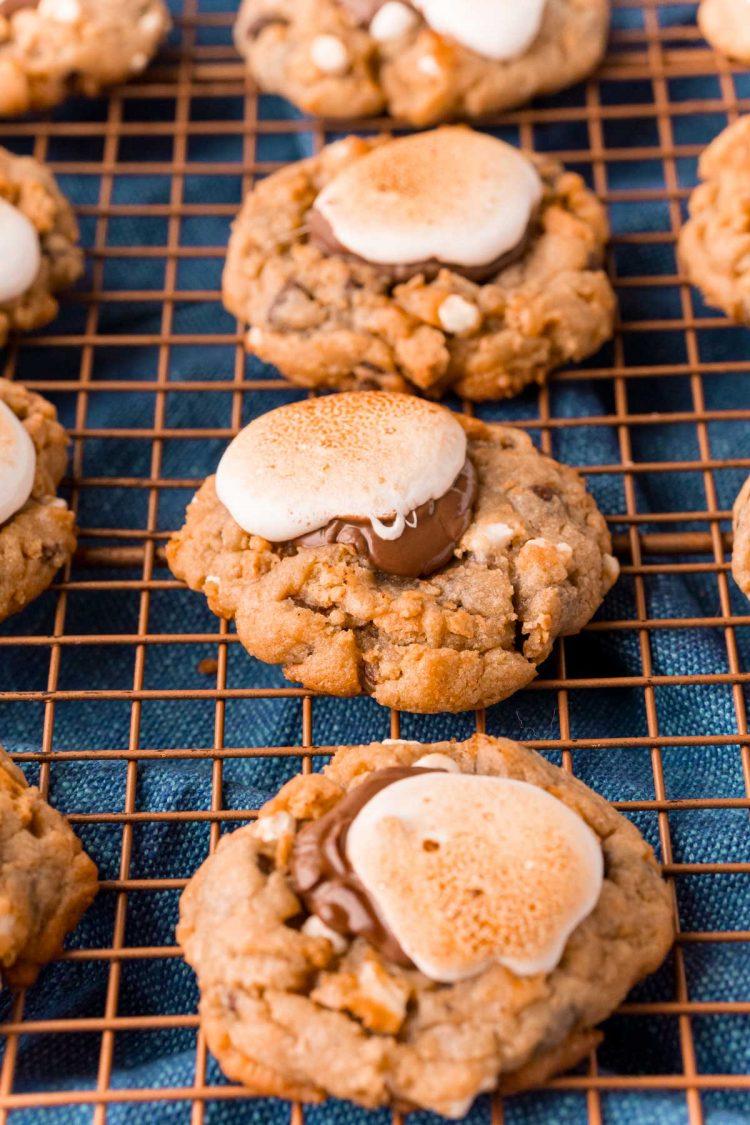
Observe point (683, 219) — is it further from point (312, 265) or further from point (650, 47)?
point (312, 265)

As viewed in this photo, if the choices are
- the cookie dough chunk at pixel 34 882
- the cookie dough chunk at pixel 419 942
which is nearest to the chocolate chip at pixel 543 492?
the cookie dough chunk at pixel 419 942

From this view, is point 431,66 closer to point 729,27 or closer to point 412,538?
point 729,27

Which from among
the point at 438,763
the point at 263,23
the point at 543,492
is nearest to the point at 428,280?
the point at 543,492

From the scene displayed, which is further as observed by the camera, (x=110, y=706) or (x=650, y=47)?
(x=650, y=47)

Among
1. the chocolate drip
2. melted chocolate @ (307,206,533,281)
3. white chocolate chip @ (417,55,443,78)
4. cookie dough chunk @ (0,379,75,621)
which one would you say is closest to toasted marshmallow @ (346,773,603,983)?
cookie dough chunk @ (0,379,75,621)

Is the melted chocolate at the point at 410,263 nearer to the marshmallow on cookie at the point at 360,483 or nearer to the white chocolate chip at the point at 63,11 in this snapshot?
the marshmallow on cookie at the point at 360,483

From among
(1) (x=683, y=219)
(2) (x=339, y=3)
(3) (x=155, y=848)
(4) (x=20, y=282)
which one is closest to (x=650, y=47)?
(1) (x=683, y=219)
